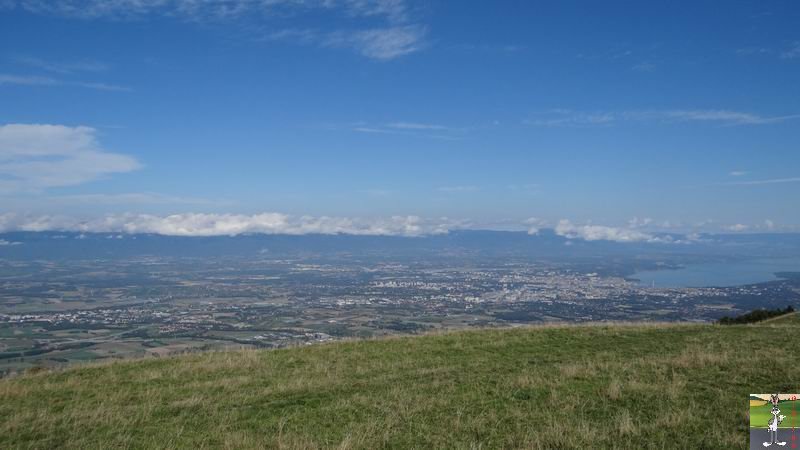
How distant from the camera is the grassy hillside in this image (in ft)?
30.6

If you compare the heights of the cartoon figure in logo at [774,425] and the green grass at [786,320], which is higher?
the cartoon figure in logo at [774,425]

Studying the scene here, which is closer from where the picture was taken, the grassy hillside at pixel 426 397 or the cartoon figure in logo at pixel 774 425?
the cartoon figure in logo at pixel 774 425

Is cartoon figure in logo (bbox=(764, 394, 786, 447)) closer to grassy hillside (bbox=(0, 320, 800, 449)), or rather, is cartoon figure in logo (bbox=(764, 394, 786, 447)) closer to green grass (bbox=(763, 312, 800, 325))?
grassy hillside (bbox=(0, 320, 800, 449))

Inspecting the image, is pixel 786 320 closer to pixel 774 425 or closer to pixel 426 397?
pixel 426 397

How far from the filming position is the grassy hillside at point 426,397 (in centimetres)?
933

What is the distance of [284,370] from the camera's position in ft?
56.3

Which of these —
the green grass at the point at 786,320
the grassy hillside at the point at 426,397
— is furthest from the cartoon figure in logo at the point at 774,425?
the green grass at the point at 786,320

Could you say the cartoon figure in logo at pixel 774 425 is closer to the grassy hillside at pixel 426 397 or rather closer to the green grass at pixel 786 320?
the grassy hillside at pixel 426 397

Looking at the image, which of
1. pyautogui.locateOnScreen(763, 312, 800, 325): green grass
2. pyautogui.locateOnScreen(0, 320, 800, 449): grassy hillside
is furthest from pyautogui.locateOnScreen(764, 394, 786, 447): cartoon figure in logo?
pyautogui.locateOnScreen(763, 312, 800, 325): green grass

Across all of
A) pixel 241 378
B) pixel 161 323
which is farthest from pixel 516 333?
pixel 161 323

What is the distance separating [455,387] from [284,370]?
6850 mm

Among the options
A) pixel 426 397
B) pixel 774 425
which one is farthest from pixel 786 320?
pixel 774 425

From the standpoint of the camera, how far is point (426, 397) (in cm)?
1184

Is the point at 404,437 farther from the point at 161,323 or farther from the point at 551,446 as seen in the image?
the point at 161,323
